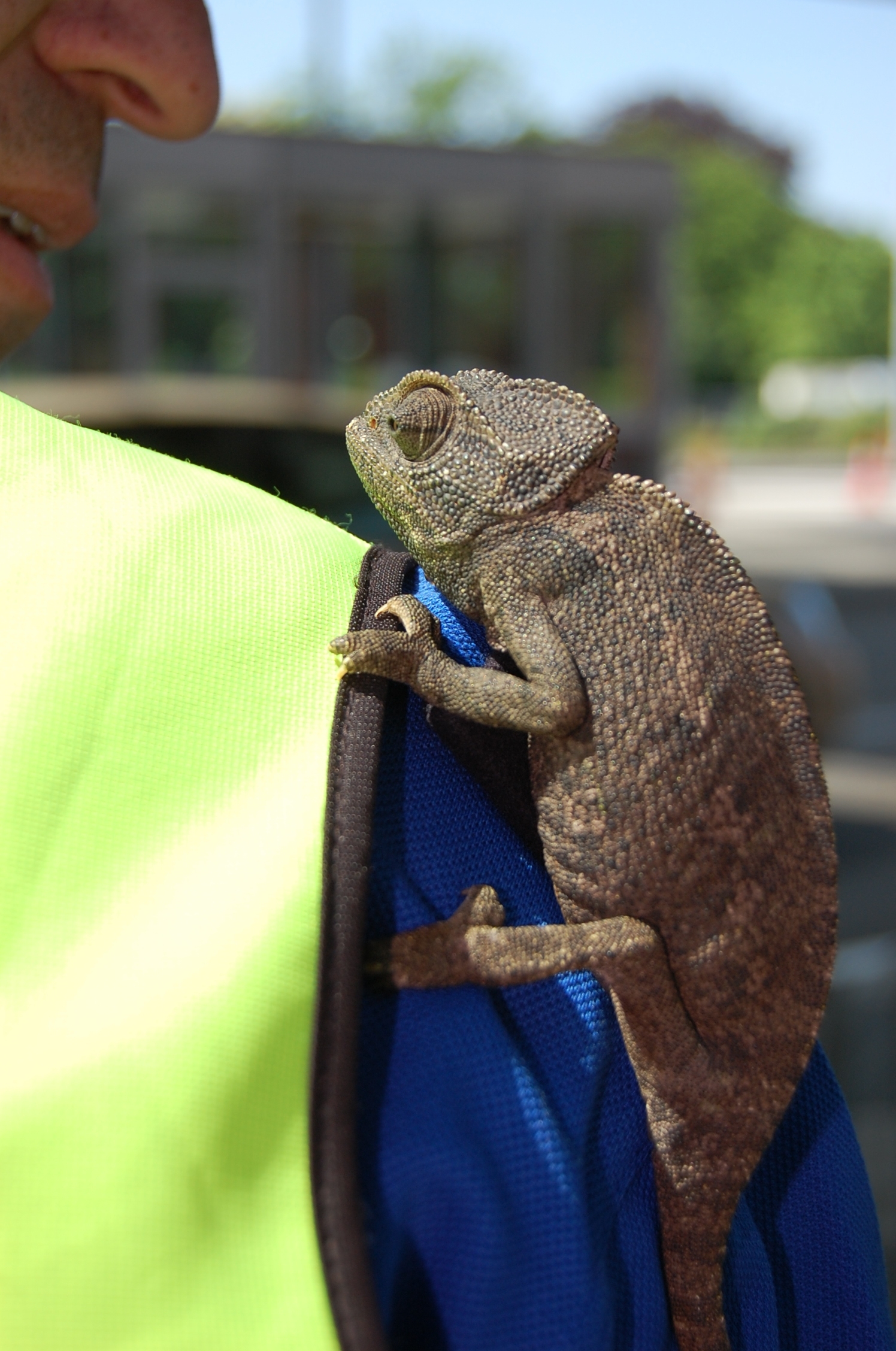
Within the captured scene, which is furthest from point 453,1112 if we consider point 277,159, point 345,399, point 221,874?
point 277,159

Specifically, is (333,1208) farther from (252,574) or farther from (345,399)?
(345,399)

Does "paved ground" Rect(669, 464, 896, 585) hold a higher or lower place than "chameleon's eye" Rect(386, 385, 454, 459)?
higher

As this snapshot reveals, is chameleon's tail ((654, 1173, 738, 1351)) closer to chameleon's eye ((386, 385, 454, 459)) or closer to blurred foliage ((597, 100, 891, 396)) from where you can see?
chameleon's eye ((386, 385, 454, 459))

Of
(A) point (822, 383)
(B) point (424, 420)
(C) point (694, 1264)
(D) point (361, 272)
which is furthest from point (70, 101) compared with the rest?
(A) point (822, 383)

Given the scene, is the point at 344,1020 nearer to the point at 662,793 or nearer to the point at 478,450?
the point at 662,793

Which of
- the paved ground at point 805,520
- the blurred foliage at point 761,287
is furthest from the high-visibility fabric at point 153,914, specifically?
the blurred foliage at point 761,287

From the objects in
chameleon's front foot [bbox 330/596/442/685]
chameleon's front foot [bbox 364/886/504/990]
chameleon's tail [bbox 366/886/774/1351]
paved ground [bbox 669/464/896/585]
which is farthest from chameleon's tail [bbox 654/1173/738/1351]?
paved ground [bbox 669/464/896/585]

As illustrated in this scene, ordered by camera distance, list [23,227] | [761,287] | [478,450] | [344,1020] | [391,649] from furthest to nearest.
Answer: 1. [761,287]
2. [23,227]
3. [478,450]
4. [391,649]
5. [344,1020]
